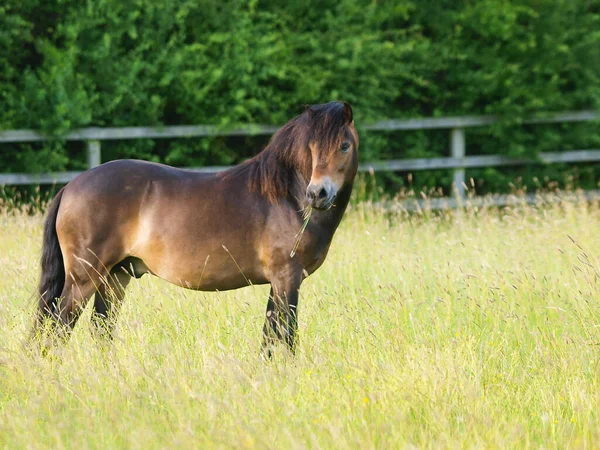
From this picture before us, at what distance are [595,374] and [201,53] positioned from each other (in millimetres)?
7144

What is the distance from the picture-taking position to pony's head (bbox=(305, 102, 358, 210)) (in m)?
4.51

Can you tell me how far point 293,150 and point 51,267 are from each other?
1.56 meters

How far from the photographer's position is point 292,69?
1044 centimetres

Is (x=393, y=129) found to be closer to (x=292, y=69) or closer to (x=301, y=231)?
(x=292, y=69)

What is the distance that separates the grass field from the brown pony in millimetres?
274

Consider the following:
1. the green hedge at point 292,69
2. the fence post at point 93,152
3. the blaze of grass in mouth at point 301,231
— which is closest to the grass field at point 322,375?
the blaze of grass in mouth at point 301,231

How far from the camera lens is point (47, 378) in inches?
159

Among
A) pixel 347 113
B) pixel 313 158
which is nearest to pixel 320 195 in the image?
pixel 313 158

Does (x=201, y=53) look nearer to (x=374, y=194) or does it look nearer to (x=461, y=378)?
(x=374, y=194)

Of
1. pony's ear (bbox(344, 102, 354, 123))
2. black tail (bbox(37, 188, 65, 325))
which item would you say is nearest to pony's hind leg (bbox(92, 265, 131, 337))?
black tail (bbox(37, 188, 65, 325))

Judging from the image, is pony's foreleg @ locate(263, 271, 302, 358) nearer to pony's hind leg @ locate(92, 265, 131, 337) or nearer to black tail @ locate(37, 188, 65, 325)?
pony's hind leg @ locate(92, 265, 131, 337)

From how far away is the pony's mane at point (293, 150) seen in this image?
4.61 metres

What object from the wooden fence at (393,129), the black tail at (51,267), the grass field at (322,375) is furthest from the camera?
the wooden fence at (393,129)

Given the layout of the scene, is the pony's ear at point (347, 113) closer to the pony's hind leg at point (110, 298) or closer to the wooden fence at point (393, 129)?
the pony's hind leg at point (110, 298)
